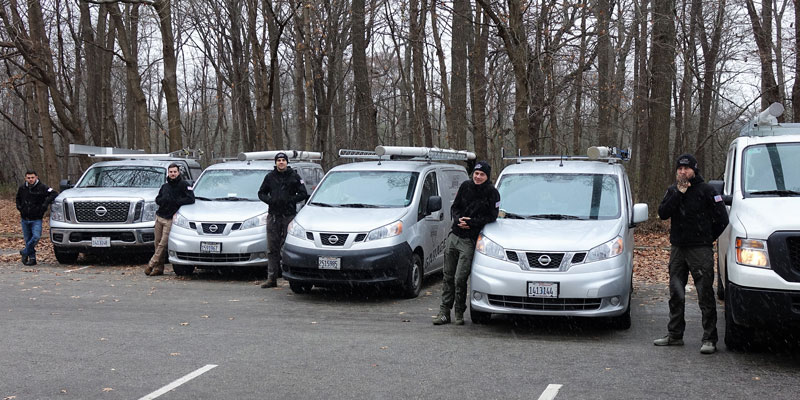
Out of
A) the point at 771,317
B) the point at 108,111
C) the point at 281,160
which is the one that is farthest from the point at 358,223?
the point at 108,111

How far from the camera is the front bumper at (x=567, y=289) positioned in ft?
26.0

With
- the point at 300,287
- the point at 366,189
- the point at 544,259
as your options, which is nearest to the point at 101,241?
the point at 300,287

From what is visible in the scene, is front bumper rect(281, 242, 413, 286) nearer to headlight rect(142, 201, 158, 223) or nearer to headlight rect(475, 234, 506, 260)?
headlight rect(475, 234, 506, 260)

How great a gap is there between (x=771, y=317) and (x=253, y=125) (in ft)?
88.3

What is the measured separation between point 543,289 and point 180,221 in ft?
22.9

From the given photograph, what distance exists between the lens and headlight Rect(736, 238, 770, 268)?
6.66 metres

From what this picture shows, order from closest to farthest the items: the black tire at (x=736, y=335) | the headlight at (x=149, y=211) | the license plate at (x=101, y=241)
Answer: the black tire at (x=736, y=335) < the license plate at (x=101, y=241) < the headlight at (x=149, y=211)

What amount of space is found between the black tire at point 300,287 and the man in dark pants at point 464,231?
7.72ft

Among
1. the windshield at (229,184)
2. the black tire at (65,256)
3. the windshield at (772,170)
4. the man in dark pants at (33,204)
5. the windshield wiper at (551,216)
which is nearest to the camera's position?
the windshield at (772,170)

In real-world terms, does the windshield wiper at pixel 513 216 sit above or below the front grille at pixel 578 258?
Result: above

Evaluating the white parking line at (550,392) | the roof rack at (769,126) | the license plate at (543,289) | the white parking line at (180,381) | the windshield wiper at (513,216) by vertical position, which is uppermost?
the roof rack at (769,126)

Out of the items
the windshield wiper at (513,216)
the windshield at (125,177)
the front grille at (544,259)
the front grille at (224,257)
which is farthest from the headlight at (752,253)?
the windshield at (125,177)

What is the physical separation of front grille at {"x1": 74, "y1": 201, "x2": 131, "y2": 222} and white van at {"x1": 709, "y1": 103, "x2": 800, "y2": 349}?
1057 cm

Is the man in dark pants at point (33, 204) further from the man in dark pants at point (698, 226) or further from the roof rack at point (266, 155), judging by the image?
the man in dark pants at point (698, 226)
